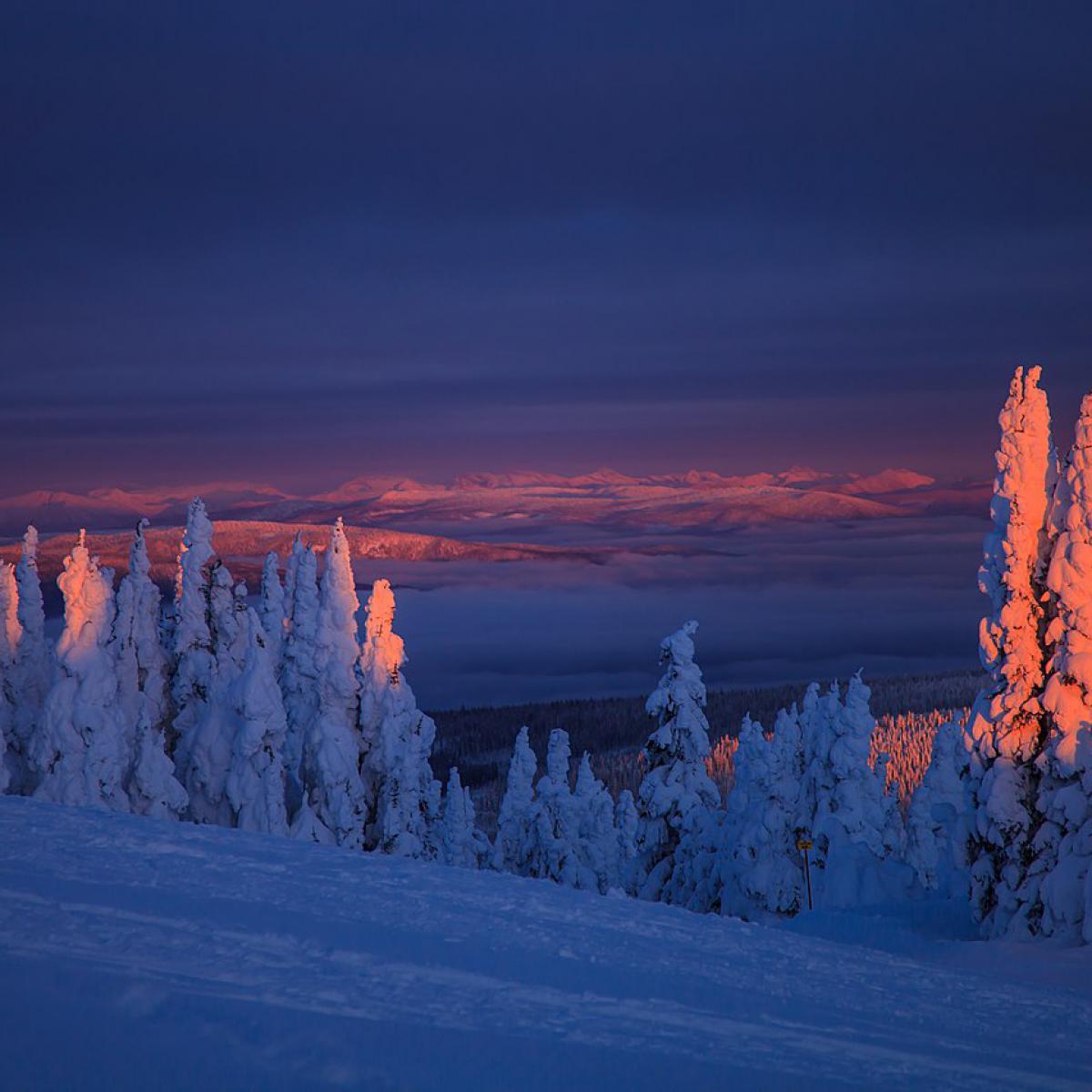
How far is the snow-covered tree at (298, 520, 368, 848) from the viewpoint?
4241 cm

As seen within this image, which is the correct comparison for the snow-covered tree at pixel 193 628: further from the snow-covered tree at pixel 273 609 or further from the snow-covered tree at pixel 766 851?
the snow-covered tree at pixel 766 851

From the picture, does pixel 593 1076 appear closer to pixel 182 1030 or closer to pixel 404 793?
pixel 182 1030

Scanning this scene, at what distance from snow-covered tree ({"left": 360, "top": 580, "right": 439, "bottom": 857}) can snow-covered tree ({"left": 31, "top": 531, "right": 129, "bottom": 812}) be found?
9.66 meters

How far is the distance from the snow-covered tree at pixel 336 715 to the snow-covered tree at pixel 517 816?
24.4 meters

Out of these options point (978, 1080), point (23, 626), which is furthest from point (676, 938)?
point (23, 626)

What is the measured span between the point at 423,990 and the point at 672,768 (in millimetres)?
33998

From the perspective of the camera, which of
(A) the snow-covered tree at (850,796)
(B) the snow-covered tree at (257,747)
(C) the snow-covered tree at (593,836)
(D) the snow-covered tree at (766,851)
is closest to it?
(B) the snow-covered tree at (257,747)

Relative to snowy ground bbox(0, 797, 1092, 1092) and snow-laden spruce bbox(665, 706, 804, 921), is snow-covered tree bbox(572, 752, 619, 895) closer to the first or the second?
snow-laden spruce bbox(665, 706, 804, 921)

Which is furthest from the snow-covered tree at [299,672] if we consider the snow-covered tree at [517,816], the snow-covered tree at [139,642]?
the snow-covered tree at [517,816]

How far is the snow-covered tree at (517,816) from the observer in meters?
67.1

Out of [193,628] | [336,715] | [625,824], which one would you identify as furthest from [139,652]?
[625,824]

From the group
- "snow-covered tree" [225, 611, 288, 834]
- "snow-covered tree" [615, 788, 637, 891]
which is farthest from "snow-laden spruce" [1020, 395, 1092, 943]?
"snow-covered tree" [615, 788, 637, 891]

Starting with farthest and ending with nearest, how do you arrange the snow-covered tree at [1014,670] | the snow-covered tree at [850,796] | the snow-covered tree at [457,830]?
the snow-covered tree at [457,830]
the snow-covered tree at [850,796]
the snow-covered tree at [1014,670]

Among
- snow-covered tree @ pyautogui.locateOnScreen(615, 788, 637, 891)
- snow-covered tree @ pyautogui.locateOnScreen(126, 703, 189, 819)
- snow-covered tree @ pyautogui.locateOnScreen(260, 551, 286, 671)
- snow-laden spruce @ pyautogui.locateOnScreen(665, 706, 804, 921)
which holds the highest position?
snow-covered tree @ pyautogui.locateOnScreen(260, 551, 286, 671)
